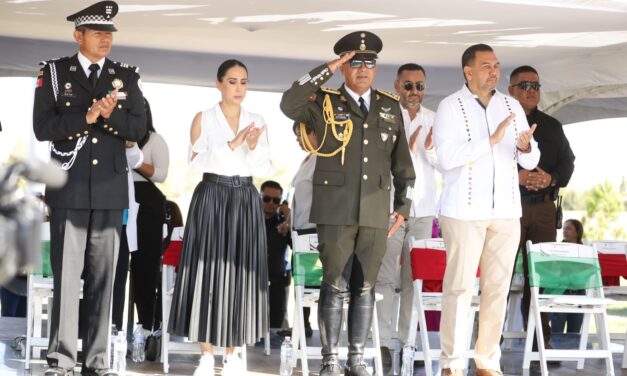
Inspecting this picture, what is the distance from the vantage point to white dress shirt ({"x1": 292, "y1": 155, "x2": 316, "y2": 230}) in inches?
303

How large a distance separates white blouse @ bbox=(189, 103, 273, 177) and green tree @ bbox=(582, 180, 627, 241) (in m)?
23.9

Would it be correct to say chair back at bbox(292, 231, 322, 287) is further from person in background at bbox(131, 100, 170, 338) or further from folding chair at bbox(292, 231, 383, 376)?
person in background at bbox(131, 100, 170, 338)

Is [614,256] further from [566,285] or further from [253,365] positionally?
[253,365]

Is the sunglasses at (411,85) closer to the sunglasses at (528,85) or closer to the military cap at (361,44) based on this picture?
the sunglasses at (528,85)

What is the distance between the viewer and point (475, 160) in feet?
19.1

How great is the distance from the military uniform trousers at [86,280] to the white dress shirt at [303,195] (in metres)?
2.20

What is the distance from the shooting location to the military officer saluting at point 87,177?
558 centimetres

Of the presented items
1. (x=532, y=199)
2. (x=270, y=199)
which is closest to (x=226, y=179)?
(x=532, y=199)

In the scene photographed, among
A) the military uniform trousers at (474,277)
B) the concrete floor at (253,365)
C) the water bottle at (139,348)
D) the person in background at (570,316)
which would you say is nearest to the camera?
the military uniform trousers at (474,277)

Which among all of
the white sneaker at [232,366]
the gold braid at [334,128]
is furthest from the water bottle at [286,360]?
the gold braid at [334,128]

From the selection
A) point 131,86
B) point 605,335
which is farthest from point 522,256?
point 131,86

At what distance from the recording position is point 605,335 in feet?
22.4

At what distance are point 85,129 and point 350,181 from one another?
5.05ft

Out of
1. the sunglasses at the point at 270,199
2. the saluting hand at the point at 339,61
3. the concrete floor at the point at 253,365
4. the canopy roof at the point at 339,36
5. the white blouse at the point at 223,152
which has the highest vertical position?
the canopy roof at the point at 339,36
